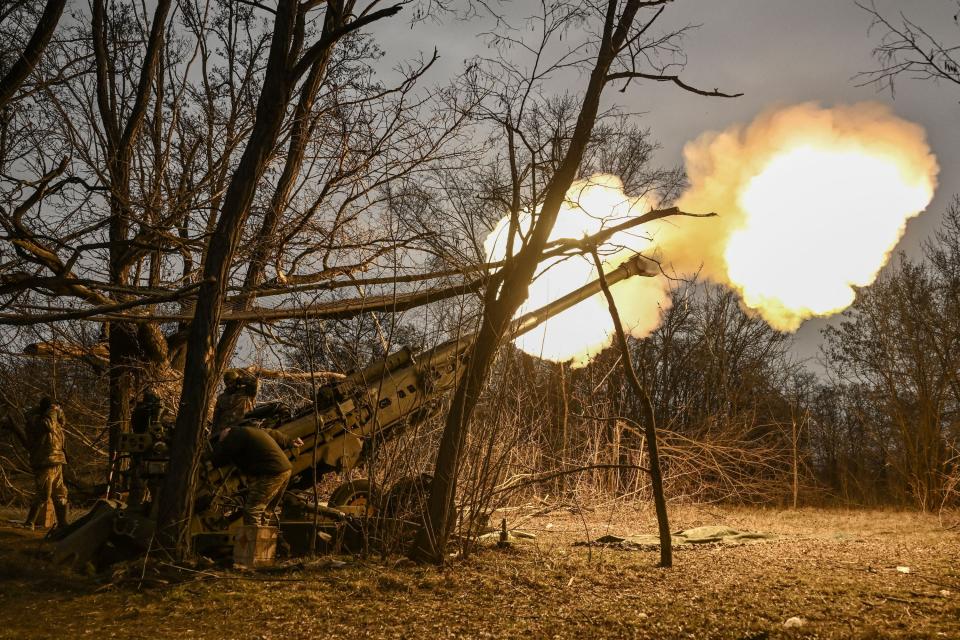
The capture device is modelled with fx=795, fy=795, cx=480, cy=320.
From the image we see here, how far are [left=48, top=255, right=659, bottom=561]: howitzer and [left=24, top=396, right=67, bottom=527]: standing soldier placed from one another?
3.82 meters

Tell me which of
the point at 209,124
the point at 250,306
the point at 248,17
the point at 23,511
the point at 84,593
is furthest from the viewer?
the point at 23,511

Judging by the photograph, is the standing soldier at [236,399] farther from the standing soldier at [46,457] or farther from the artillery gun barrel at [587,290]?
the standing soldier at [46,457]

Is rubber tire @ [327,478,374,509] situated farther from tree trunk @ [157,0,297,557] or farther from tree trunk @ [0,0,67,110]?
tree trunk @ [0,0,67,110]

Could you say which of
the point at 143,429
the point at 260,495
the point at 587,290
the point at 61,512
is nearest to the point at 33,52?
the point at 143,429

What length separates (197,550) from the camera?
305 inches

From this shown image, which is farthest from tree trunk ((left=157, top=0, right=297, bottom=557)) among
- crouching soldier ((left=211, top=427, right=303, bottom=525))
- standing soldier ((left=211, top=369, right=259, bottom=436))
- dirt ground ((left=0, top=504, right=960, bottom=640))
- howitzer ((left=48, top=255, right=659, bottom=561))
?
standing soldier ((left=211, top=369, right=259, bottom=436))

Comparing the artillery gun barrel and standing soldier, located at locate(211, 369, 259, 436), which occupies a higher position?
the artillery gun barrel

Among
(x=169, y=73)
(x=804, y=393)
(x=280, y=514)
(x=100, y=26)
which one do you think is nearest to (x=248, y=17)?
(x=169, y=73)

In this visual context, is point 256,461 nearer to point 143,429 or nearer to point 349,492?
point 143,429

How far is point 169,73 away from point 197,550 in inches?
314

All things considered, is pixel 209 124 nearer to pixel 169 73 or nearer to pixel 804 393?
pixel 169 73

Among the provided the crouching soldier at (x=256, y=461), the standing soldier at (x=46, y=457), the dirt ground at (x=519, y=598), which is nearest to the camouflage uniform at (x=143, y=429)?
the crouching soldier at (x=256, y=461)

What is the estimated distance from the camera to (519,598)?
621 cm

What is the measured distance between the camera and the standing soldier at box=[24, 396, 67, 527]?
11.6 meters
